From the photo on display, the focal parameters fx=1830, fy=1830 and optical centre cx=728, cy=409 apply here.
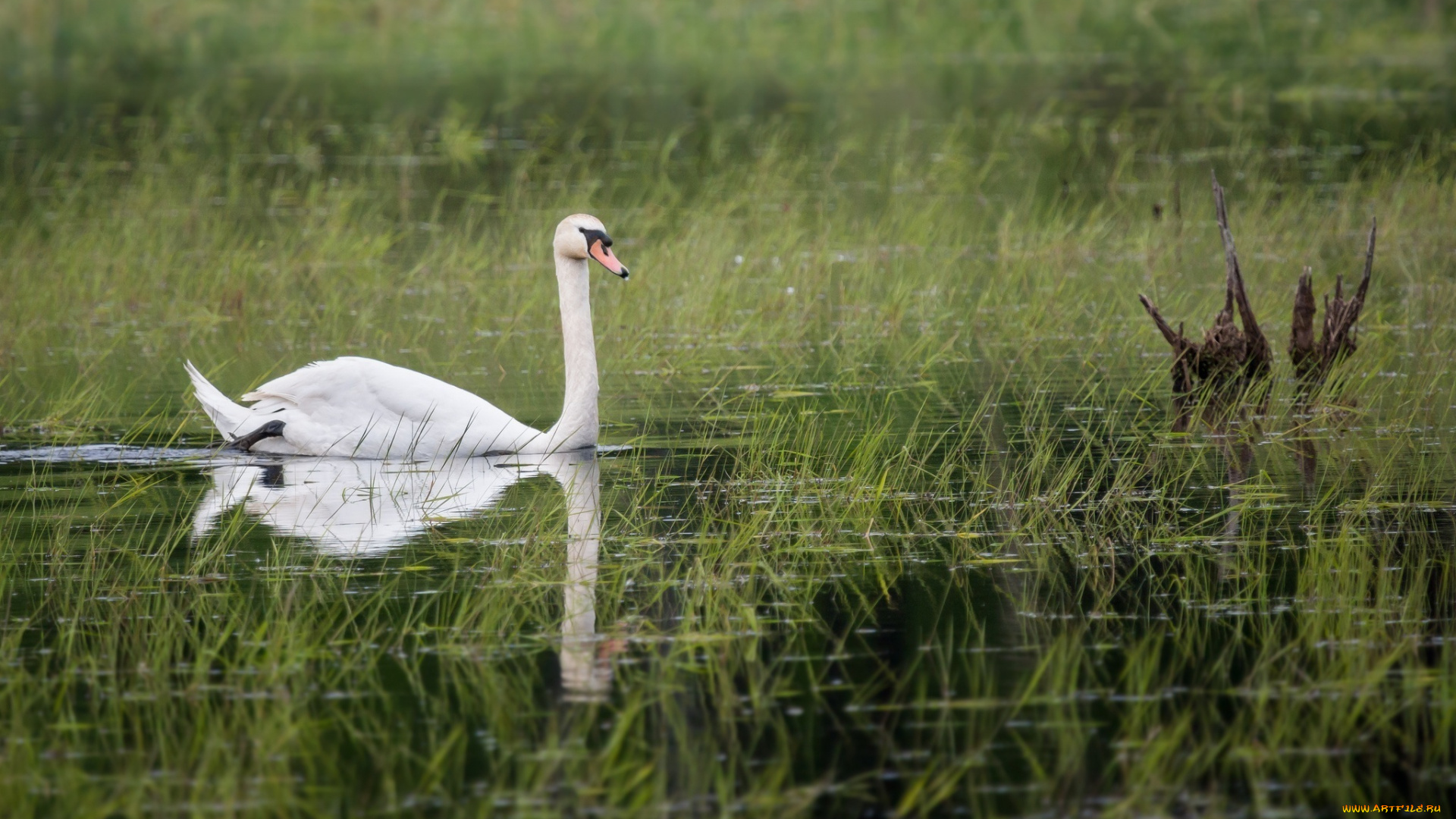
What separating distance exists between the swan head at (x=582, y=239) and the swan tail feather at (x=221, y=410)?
6.47ft

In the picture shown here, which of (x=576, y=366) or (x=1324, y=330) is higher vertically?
(x=1324, y=330)

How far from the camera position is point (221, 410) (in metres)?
10.1

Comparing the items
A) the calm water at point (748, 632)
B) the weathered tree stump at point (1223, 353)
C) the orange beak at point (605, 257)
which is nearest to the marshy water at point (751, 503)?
the calm water at point (748, 632)

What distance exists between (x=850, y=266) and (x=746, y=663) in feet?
30.9

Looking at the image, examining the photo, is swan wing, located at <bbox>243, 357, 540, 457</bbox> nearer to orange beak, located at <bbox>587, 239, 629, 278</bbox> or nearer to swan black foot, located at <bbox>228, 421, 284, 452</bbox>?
swan black foot, located at <bbox>228, 421, 284, 452</bbox>

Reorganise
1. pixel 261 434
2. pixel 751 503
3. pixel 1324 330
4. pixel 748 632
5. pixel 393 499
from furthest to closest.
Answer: pixel 1324 330, pixel 261 434, pixel 393 499, pixel 751 503, pixel 748 632

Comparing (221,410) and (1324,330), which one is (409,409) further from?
(1324,330)

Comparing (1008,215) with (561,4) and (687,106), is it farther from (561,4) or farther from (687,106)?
(561,4)

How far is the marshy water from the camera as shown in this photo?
5195 millimetres

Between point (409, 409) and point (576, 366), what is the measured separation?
916mm

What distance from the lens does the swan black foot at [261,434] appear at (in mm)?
9961

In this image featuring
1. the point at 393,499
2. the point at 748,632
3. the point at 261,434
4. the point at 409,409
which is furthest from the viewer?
the point at 261,434

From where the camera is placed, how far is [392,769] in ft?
17.0

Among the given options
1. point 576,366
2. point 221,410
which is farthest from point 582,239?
point 221,410
